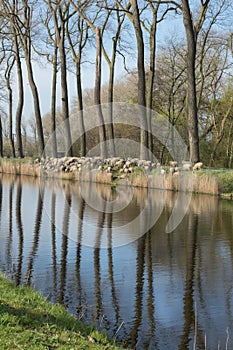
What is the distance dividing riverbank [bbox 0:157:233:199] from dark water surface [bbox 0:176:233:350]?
2257mm

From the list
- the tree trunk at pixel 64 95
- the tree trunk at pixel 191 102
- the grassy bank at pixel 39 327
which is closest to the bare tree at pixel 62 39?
the tree trunk at pixel 64 95

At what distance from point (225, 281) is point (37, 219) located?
5.64 m

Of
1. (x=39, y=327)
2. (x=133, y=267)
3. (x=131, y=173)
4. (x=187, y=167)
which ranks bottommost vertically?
(x=133, y=267)

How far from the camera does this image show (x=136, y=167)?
18172mm

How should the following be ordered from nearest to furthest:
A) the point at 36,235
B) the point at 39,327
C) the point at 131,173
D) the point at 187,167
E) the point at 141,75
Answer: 1. the point at 39,327
2. the point at 36,235
3. the point at 187,167
4. the point at 131,173
5. the point at 141,75

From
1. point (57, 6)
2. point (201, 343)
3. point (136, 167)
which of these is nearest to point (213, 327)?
point (201, 343)

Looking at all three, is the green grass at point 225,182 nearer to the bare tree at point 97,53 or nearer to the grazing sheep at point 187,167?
the grazing sheep at point 187,167

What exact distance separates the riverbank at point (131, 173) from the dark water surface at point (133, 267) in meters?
2.26

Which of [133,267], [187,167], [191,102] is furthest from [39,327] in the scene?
[191,102]

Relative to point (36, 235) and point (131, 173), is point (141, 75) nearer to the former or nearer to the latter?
point (131, 173)

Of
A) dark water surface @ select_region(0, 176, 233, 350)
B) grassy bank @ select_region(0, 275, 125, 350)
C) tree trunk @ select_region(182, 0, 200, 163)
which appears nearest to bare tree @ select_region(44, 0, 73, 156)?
tree trunk @ select_region(182, 0, 200, 163)

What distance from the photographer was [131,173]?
1817cm

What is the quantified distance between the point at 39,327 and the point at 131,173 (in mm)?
14277

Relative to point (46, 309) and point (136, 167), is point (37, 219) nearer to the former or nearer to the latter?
point (46, 309)
